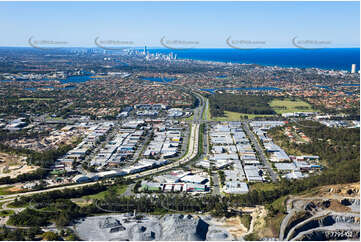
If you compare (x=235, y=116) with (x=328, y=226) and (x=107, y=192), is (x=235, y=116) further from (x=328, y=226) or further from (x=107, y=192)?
(x=328, y=226)

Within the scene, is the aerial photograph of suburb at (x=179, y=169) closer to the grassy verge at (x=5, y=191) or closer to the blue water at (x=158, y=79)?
the grassy verge at (x=5, y=191)

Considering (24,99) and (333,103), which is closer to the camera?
(333,103)

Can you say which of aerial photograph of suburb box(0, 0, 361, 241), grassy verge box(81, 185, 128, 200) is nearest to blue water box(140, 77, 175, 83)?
aerial photograph of suburb box(0, 0, 361, 241)

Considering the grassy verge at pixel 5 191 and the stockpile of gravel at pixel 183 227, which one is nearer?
the stockpile of gravel at pixel 183 227

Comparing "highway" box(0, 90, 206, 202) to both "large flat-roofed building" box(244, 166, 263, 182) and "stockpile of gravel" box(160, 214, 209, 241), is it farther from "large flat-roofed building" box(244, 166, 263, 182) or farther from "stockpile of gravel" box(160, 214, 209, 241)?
"stockpile of gravel" box(160, 214, 209, 241)

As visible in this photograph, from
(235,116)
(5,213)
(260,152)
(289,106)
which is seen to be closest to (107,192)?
(5,213)

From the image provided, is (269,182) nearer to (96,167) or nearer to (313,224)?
(313,224)

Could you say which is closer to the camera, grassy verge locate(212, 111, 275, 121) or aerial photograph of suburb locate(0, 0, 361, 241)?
aerial photograph of suburb locate(0, 0, 361, 241)

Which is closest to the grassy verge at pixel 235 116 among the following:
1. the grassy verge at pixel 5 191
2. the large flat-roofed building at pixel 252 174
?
the large flat-roofed building at pixel 252 174

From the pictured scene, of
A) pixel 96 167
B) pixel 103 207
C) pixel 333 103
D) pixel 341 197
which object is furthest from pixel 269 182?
pixel 333 103
